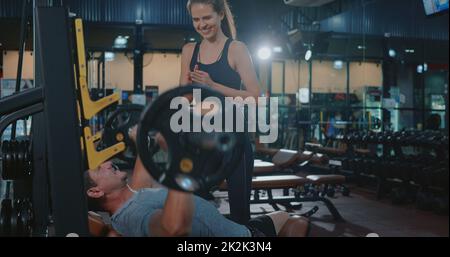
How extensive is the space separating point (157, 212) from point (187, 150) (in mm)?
430

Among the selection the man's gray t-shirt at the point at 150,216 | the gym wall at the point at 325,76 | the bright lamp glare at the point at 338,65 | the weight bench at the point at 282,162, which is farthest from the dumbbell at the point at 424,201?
the bright lamp glare at the point at 338,65

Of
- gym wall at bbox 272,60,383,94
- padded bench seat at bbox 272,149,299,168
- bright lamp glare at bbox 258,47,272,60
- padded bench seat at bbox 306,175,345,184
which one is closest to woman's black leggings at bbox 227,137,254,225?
padded bench seat at bbox 306,175,345,184

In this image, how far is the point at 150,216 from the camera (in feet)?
4.76

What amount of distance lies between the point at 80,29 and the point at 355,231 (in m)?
2.77

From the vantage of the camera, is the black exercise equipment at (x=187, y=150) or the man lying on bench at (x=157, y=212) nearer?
the black exercise equipment at (x=187, y=150)

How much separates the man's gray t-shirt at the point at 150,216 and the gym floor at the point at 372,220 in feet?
6.57

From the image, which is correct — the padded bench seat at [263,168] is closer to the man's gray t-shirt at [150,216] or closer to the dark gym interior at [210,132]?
the dark gym interior at [210,132]

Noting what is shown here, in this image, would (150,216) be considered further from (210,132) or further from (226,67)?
(226,67)

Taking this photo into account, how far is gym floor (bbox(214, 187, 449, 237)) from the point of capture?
352cm

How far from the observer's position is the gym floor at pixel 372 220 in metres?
3.52

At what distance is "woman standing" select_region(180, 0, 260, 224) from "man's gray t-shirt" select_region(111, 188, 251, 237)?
1.68 feet

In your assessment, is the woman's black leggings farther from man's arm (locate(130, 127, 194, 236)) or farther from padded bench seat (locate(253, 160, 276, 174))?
padded bench seat (locate(253, 160, 276, 174))

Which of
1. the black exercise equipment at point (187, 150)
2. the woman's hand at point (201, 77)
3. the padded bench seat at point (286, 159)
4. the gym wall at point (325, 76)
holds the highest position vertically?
the gym wall at point (325, 76)

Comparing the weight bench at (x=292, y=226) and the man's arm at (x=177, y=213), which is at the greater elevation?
the man's arm at (x=177, y=213)
